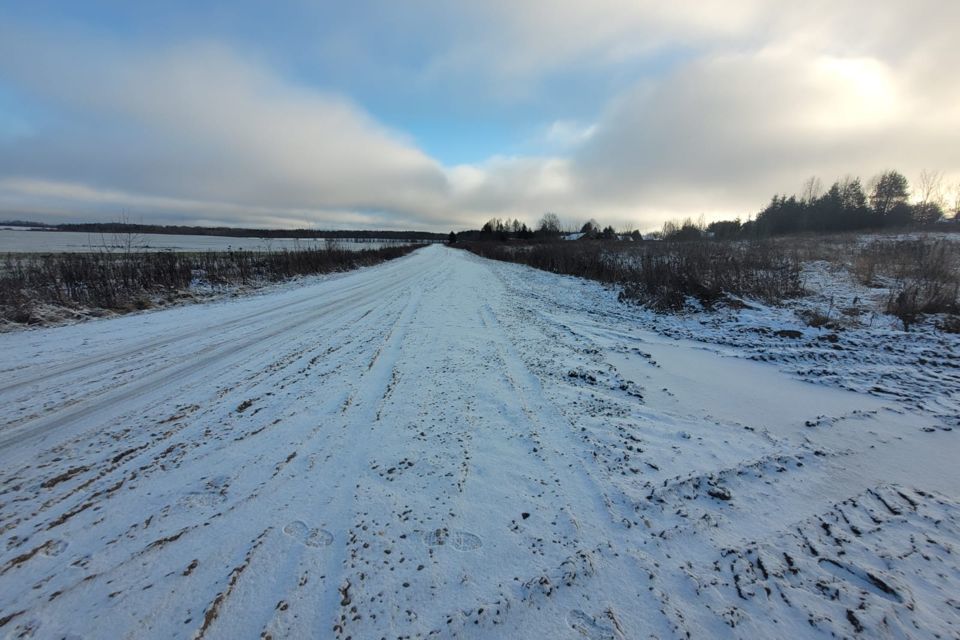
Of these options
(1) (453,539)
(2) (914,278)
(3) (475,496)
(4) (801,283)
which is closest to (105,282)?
(3) (475,496)

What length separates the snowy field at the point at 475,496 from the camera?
1626mm

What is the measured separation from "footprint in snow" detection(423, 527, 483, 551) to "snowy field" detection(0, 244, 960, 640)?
0.05ft

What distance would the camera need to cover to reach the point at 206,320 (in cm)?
714

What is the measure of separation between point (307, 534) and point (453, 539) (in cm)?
84

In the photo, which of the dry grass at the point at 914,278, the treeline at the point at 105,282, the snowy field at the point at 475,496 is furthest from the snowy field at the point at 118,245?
the dry grass at the point at 914,278

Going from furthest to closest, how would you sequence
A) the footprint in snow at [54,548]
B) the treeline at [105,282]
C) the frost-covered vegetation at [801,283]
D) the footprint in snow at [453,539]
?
1. the treeline at [105,282]
2. the frost-covered vegetation at [801,283]
3. the footprint in snow at [453,539]
4. the footprint in snow at [54,548]

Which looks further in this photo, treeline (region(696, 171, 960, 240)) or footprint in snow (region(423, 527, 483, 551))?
treeline (region(696, 171, 960, 240))

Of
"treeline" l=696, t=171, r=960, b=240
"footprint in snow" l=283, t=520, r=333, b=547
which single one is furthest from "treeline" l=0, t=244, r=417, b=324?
"treeline" l=696, t=171, r=960, b=240

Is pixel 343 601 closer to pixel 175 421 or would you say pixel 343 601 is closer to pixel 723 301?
pixel 175 421

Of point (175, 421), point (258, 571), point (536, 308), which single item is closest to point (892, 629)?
point (258, 571)

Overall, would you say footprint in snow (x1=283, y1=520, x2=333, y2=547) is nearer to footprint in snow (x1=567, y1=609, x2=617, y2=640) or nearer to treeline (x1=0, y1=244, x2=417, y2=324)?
footprint in snow (x1=567, y1=609, x2=617, y2=640)

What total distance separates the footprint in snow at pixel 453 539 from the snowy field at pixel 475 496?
0.01 metres

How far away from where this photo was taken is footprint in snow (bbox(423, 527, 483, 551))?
1979 millimetres

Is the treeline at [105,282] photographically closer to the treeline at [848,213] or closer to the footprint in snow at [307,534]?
the footprint in snow at [307,534]
